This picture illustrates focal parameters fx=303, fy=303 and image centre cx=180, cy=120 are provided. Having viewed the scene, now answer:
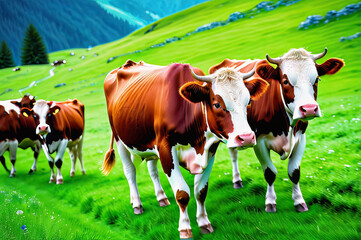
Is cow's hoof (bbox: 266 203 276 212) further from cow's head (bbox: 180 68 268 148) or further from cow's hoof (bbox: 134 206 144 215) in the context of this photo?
cow's hoof (bbox: 134 206 144 215)

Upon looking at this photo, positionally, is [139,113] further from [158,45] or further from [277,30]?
[158,45]

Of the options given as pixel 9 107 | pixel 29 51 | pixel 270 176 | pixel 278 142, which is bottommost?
pixel 29 51

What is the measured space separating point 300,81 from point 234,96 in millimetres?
1342

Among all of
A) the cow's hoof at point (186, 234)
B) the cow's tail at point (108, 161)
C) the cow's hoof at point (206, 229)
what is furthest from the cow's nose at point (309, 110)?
the cow's tail at point (108, 161)

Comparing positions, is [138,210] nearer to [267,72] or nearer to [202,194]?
[202,194]

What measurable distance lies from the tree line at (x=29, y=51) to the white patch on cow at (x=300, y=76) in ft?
273

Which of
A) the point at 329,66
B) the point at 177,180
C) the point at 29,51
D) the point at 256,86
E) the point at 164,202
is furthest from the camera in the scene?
the point at 29,51

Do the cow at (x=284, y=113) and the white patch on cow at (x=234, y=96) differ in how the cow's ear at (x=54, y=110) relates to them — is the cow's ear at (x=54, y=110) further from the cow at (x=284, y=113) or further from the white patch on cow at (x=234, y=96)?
the white patch on cow at (x=234, y=96)

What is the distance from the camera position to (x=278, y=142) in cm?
512

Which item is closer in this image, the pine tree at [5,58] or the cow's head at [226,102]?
the cow's head at [226,102]

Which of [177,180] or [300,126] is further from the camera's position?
[300,126]

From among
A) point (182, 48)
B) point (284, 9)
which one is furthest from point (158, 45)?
point (284, 9)

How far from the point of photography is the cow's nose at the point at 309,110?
14.1 ft

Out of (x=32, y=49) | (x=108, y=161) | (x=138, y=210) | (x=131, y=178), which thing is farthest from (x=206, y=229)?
(x=32, y=49)
